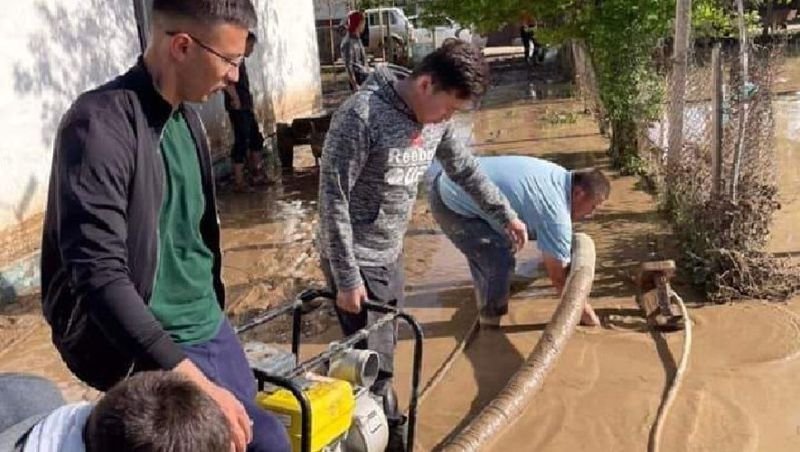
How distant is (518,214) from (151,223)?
11.3 feet

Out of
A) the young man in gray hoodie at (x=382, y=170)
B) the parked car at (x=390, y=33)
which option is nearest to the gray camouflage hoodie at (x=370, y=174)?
the young man in gray hoodie at (x=382, y=170)

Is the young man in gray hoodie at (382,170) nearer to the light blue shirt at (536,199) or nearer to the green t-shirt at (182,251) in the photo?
the green t-shirt at (182,251)

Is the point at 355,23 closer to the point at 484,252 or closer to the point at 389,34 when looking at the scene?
the point at 484,252

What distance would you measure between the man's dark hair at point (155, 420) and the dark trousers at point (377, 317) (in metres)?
1.98

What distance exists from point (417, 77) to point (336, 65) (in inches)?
907

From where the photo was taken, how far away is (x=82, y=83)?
8430 mm

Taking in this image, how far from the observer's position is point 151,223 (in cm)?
221

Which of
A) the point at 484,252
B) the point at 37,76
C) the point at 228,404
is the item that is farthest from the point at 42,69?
the point at 228,404

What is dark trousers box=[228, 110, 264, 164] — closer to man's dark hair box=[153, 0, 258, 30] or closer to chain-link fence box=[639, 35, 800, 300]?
chain-link fence box=[639, 35, 800, 300]

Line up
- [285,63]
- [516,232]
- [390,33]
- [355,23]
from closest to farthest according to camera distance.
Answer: [516,232]
[285,63]
[355,23]
[390,33]

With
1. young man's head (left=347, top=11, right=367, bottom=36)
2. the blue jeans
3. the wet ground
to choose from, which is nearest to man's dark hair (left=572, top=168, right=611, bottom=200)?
the blue jeans

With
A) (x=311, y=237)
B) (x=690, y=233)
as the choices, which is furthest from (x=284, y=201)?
(x=690, y=233)

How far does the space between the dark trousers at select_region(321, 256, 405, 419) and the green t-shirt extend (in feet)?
4.04

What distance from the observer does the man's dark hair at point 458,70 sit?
3.58 meters
